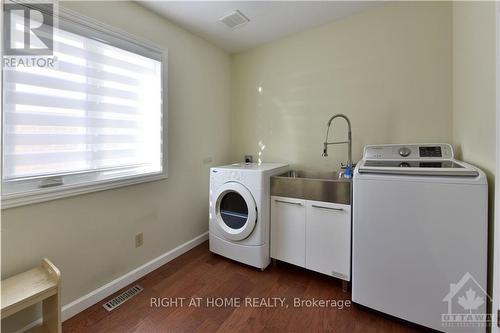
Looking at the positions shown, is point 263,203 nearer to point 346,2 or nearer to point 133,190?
point 133,190

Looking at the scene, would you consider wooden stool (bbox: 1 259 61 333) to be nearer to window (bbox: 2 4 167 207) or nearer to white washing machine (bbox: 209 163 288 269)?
window (bbox: 2 4 167 207)

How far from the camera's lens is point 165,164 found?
208 centimetres

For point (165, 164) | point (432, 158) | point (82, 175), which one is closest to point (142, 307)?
point (82, 175)

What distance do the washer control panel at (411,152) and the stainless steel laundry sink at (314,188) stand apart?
1.33 feet

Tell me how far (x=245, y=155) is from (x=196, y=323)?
1.87 metres

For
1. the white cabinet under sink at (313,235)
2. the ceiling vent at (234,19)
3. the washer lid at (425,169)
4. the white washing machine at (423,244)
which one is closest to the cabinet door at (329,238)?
the white cabinet under sink at (313,235)

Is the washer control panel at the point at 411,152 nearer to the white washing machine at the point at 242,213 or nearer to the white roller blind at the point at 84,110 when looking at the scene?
the white washing machine at the point at 242,213

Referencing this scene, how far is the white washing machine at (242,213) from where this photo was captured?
1.94 meters

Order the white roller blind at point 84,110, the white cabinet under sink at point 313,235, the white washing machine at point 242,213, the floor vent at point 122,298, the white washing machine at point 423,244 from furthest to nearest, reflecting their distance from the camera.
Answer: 1. the white washing machine at point 242,213
2. the white cabinet under sink at point 313,235
3. the floor vent at point 122,298
4. the white roller blind at point 84,110
5. the white washing machine at point 423,244

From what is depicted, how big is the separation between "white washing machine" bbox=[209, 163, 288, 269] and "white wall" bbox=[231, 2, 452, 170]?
0.65 m

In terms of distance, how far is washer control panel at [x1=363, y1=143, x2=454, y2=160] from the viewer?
1.64 m

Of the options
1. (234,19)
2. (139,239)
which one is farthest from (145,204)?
(234,19)

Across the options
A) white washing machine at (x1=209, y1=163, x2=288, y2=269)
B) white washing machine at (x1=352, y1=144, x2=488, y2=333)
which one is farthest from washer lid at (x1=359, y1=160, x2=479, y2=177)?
white washing machine at (x1=209, y1=163, x2=288, y2=269)

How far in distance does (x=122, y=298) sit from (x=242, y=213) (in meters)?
1.15
